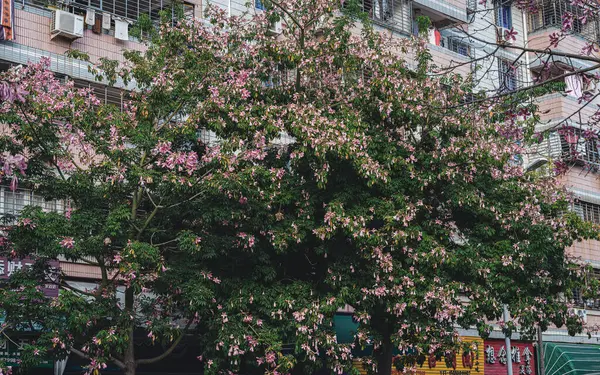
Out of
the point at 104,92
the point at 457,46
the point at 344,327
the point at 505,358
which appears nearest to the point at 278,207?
the point at 104,92

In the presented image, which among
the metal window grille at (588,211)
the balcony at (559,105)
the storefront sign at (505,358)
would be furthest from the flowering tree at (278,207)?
the metal window grille at (588,211)

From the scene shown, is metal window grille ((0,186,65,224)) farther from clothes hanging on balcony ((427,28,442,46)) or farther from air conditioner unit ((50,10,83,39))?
clothes hanging on balcony ((427,28,442,46))

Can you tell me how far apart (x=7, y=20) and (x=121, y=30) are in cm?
276

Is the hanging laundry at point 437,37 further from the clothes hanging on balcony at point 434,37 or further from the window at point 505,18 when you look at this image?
the window at point 505,18

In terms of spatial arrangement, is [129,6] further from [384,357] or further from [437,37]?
[437,37]

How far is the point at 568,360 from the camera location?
24891 mm

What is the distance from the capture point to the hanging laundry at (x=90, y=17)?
704 inches

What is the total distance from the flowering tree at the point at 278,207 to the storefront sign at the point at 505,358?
8.16 meters

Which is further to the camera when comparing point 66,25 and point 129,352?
point 66,25

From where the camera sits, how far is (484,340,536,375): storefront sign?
2444 cm

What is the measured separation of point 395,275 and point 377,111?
10.2 ft

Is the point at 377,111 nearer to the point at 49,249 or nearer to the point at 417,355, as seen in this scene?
the point at 417,355

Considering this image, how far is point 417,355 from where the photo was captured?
16.2m

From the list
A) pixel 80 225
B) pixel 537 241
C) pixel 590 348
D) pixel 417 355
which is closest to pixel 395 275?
pixel 417 355
